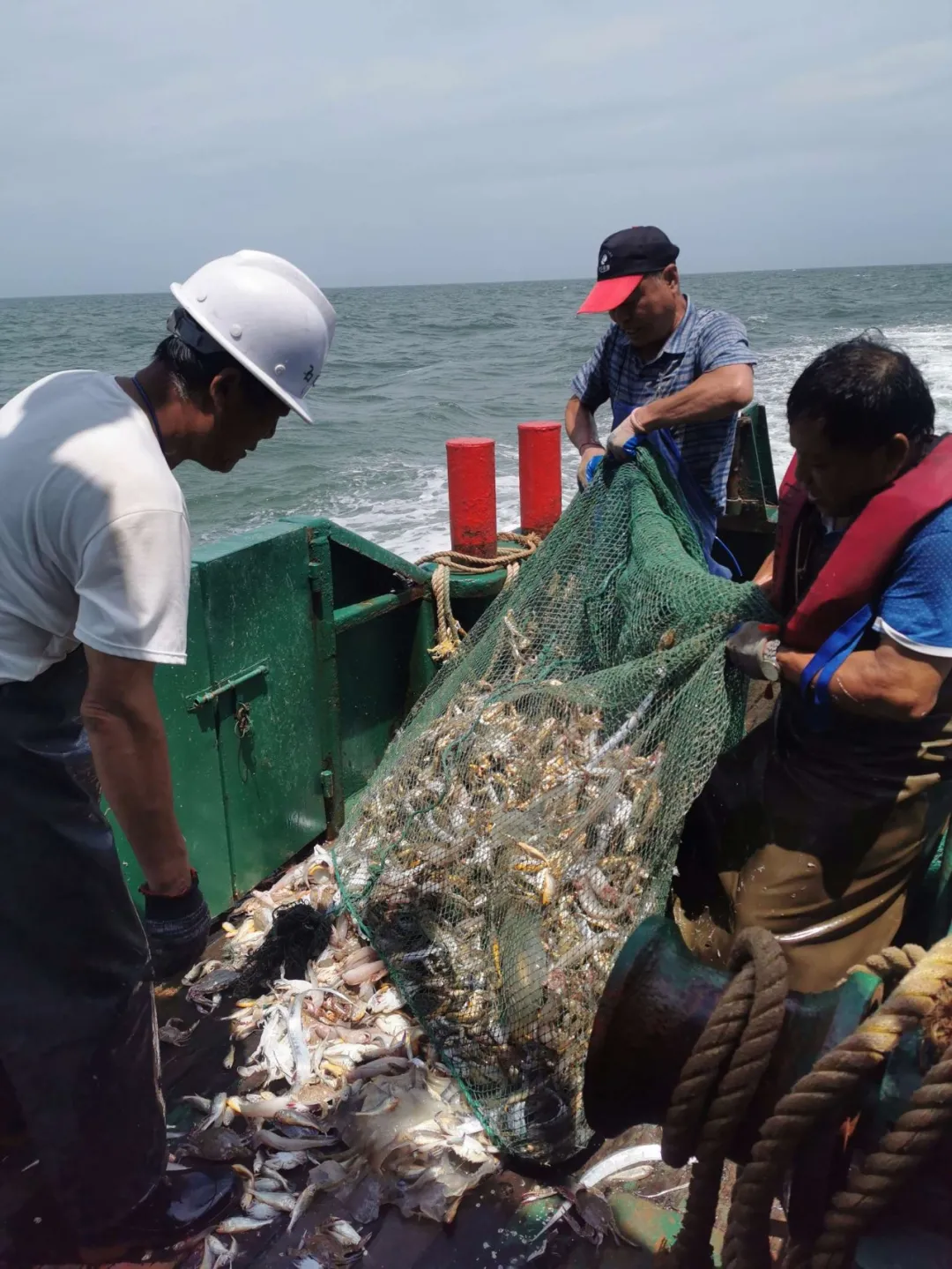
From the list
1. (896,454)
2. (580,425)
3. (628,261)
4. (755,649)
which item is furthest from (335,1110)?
(628,261)

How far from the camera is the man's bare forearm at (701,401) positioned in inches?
148

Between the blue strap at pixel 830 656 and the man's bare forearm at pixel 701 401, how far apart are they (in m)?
1.45

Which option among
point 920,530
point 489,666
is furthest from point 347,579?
point 920,530

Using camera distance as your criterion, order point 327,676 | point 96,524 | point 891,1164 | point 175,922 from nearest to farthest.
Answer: point 891,1164, point 96,524, point 175,922, point 327,676

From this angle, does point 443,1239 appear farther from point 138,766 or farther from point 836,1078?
point 836,1078

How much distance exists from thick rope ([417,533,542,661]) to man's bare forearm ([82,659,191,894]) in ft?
8.44

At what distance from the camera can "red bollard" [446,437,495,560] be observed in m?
5.09

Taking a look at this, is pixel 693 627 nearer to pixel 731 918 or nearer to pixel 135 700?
pixel 731 918

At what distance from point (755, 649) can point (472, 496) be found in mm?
2680

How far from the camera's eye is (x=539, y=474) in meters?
5.70

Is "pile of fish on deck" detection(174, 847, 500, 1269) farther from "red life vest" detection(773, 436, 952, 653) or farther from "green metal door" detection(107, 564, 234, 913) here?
"red life vest" detection(773, 436, 952, 653)

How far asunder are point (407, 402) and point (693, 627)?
868 inches

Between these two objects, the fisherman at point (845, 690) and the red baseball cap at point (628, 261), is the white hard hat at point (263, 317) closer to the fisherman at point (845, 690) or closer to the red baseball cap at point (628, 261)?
the fisherman at point (845, 690)

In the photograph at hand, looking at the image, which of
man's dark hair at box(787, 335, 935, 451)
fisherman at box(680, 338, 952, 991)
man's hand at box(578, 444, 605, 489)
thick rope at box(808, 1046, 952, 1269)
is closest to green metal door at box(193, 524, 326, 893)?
man's hand at box(578, 444, 605, 489)
